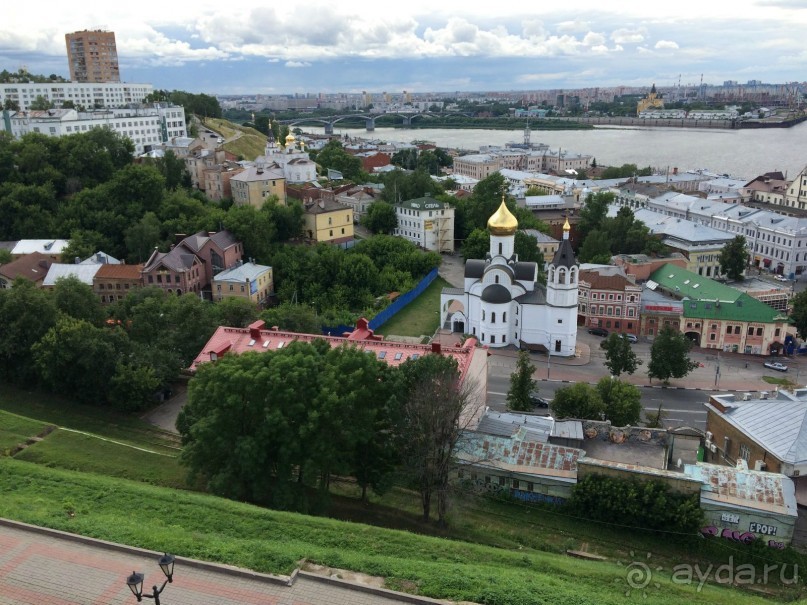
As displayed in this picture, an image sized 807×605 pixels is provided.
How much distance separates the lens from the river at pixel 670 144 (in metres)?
95.5

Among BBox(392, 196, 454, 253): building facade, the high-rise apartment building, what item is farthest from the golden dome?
the high-rise apartment building

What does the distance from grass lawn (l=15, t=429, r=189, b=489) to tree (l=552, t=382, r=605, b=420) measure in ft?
38.0

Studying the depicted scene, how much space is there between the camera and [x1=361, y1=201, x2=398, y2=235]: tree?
50.6 metres

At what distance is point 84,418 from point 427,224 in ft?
106

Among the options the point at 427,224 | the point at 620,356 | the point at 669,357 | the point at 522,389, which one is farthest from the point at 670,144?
the point at 522,389

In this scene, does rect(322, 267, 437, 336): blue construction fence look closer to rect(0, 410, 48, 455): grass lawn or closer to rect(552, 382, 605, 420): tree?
rect(552, 382, 605, 420): tree

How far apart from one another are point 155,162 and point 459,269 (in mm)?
24089

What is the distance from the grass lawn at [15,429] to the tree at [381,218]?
1305 inches

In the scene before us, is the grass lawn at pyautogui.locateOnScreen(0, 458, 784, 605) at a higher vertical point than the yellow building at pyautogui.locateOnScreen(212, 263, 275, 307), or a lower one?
higher

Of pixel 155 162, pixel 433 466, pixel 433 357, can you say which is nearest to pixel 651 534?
pixel 433 466

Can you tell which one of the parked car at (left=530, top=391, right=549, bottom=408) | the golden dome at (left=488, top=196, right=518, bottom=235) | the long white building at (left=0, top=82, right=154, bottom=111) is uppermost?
the long white building at (left=0, top=82, right=154, bottom=111)

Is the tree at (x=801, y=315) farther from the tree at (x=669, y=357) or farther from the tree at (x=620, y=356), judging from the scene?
the tree at (x=620, y=356)

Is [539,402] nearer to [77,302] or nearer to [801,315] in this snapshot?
[801,315]

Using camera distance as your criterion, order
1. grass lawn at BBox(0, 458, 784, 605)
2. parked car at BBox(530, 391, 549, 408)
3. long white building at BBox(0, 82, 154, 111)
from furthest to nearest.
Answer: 1. long white building at BBox(0, 82, 154, 111)
2. parked car at BBox(530, 391, 549, 408)
3. grass lawn at BBox(0, 458, 784, 605)
